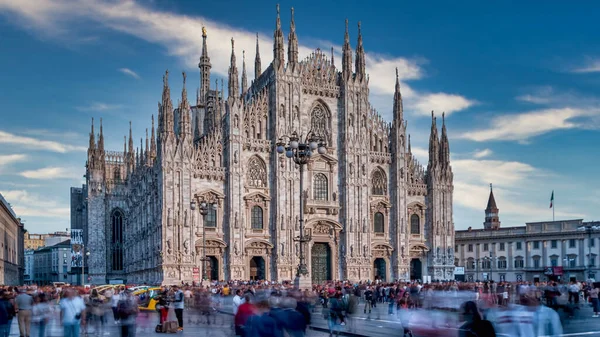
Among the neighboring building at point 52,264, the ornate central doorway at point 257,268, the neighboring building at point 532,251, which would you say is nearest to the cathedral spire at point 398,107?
the ornate central doorway at point 257,268

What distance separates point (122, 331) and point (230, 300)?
55.6ft

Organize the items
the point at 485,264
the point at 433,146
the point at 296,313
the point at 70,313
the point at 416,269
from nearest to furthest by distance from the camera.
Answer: the point at 296,313 → the point at 70,313 → the point at 416,269 → the point at 433,146 → the point at 485,264

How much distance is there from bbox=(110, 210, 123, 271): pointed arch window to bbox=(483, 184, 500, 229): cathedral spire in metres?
57.9

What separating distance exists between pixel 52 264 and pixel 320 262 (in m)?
113

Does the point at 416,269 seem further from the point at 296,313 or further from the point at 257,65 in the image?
the point at 296,313

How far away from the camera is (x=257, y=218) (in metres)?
57.4

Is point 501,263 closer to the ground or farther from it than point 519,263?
closer to the ground

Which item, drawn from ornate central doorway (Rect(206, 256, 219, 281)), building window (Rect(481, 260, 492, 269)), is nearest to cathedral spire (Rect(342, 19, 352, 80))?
ornate central doorway (Rect(206, 256, 219, 281))

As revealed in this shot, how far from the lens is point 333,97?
6134 cm

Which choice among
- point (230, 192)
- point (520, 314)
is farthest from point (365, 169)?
point (520, 314)

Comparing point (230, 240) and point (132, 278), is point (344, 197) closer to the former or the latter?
point (230, 240)

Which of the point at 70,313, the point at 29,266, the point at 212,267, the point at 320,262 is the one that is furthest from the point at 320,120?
the point at 29,266

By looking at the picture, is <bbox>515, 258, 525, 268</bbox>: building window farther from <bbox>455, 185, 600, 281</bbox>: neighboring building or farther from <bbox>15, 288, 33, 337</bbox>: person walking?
<bbox>15, 288, 33, 337</bbox>: person walking

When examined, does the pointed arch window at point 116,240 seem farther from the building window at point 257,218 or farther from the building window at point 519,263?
the building window at point 519,263
